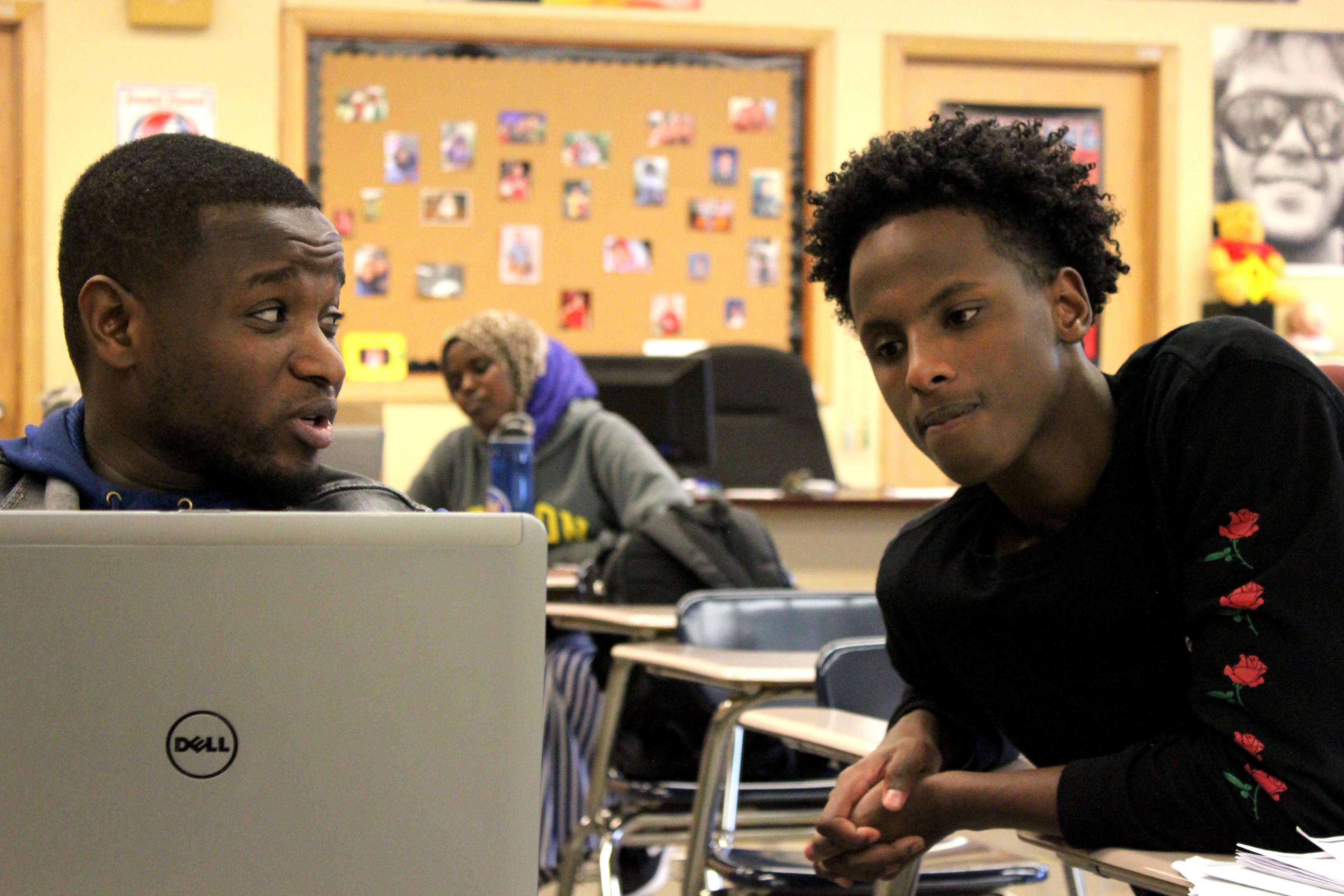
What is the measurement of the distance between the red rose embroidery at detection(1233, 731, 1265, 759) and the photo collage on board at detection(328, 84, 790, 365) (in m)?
4.58

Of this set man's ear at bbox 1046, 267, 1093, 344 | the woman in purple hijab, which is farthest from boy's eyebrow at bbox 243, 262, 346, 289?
the woman in purple hijab

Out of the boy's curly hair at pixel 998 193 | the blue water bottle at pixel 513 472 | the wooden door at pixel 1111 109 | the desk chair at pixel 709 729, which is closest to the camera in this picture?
the boy's curly hair at pixel 998 193

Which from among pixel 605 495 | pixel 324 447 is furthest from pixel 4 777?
pixel 605 495

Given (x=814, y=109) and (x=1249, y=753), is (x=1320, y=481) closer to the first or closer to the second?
(x=1249, y=753)

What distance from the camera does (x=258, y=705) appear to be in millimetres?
584

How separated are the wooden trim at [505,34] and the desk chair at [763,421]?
0.94 m

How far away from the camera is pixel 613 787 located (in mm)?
2377

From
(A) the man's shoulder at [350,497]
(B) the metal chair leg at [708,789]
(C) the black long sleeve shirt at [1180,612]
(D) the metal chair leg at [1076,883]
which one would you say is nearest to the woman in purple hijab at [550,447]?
(B) the metal chair leg at [708,789]

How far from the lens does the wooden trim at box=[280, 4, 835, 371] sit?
5.21 m

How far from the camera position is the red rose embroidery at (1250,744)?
877mm

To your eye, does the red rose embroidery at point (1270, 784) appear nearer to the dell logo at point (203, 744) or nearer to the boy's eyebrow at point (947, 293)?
the boy's eyebrow at point (947, 293)

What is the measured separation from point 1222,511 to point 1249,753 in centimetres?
16

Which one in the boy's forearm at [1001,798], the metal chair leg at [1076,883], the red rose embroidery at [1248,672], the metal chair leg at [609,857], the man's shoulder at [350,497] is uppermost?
the man's shoulder at [350,497]

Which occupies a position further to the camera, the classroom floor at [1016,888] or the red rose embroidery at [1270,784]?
the classroom floor at [1016,888]
